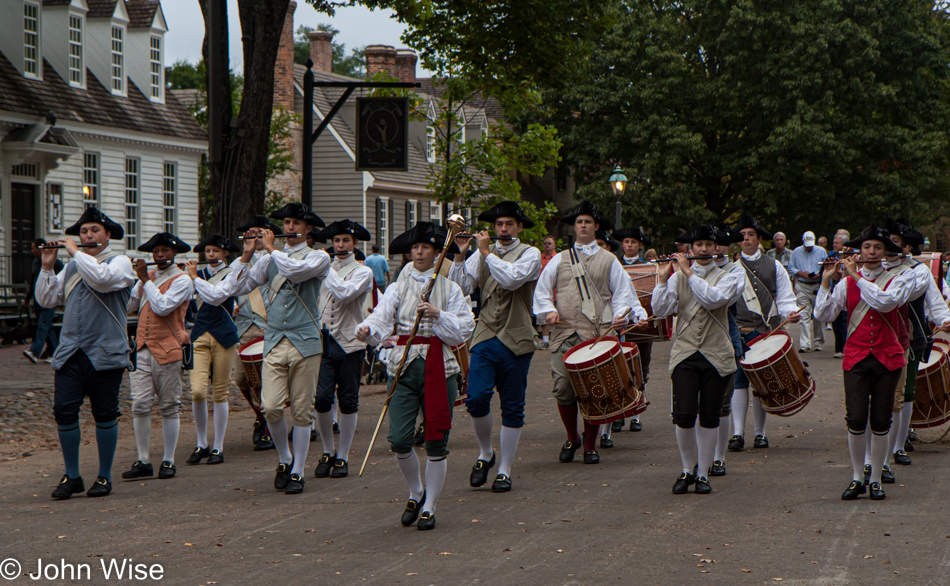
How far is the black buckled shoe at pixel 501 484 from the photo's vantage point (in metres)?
8.40

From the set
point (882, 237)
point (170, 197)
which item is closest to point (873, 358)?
point (882, 237)

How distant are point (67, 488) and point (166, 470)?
3.12 ft

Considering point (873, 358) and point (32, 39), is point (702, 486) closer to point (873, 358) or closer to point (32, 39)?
point (873, 358)

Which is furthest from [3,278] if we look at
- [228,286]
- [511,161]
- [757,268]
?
[757,268]

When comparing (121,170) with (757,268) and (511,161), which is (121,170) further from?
(757,268)

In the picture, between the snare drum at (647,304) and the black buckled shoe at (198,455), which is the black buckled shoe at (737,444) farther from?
the black buckled shoe at (198,455)

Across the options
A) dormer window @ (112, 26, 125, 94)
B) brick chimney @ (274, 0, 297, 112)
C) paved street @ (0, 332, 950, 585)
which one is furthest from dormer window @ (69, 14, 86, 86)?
paved street @ (0, 332, 950, 585)

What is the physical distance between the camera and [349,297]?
896 cm

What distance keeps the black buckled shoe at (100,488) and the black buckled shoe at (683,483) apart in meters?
4.21

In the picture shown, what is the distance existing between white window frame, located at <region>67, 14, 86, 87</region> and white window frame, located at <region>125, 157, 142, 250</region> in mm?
2475

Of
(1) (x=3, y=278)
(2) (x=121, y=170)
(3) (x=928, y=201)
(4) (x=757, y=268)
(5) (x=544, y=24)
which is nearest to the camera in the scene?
(4) (x=757, y=268)

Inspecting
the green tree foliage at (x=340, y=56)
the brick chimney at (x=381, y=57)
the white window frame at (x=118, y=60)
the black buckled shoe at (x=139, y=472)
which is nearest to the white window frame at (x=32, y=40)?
the white window frame at (x=118, y=60)

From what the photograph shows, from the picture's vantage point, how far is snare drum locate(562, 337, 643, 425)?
8.96m

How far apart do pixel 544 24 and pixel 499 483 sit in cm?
1291
